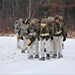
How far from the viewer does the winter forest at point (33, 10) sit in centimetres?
4406

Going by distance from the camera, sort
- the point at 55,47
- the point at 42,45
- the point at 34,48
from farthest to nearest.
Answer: the point at 55,47, the point at 34,48, the point at 42,45

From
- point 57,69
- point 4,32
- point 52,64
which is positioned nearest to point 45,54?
point 52,64

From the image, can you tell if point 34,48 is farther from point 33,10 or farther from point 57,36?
point 33,10

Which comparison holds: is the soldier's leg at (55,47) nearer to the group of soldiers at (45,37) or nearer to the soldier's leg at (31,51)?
the group of soldiers at (45,37)

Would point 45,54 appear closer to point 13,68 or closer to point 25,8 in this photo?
point 13,68

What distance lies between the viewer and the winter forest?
4406cm

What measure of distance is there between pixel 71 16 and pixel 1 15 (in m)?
9.94

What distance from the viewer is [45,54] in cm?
1636

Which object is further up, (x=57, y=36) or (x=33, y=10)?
(x=33, y=10)

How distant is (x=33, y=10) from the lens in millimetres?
48250

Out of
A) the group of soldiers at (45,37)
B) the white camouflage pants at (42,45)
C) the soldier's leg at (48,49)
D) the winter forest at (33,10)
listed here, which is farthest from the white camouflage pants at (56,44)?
the winter forest at (33,10)

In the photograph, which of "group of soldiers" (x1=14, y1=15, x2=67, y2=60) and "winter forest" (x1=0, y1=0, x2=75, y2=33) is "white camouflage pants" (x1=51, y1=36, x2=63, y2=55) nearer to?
"group of soldiers" (x1=14, y1=15, x2=67, y2=60)

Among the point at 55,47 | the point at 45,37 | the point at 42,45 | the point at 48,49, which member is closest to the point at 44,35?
the point at 45,37

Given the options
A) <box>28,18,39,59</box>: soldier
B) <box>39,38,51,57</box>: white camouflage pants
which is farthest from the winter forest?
<box>39,38,51,57</box>: white camouflage pants
